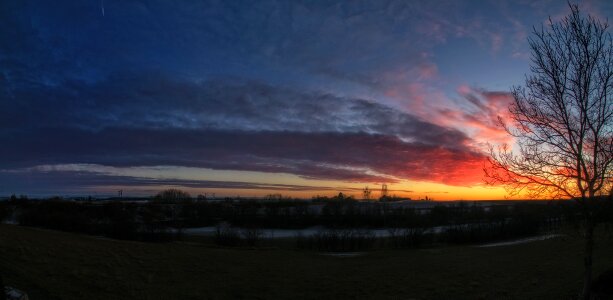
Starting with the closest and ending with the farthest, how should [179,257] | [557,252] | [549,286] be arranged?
1. [549,286]
2. [179,257]
3. [557,252]

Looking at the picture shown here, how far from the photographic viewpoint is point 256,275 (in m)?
27.2

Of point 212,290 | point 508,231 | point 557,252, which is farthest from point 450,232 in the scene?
point 212,290

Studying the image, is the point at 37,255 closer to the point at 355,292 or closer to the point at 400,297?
the point at 355,292

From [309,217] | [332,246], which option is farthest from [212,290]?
[309,217]

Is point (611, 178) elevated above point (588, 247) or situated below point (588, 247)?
above

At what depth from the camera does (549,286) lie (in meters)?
20.0

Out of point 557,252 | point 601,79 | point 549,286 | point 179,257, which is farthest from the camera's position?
point 557,252

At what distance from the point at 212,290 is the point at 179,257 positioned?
37.6ft

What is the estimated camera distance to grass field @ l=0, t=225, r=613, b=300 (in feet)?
61.0

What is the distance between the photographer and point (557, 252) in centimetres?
3681

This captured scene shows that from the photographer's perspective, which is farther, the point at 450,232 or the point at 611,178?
the point at 450,232

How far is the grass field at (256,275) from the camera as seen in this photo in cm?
1859

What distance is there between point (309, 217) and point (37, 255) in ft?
354

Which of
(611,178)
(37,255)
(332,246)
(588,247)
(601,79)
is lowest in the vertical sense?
(332,246)
